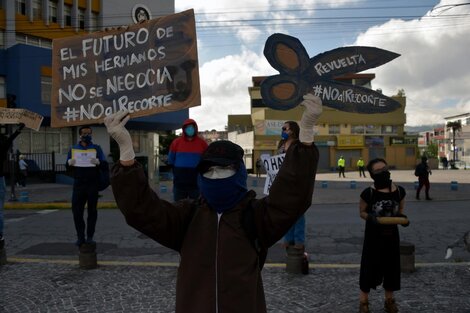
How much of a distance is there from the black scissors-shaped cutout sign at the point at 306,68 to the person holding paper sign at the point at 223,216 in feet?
5.40

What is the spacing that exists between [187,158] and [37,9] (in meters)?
28.0

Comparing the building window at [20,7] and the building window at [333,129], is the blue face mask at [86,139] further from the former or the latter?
the building window at [333,129]

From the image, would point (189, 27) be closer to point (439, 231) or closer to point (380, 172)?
point (380, 172)

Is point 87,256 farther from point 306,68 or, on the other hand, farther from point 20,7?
point 20,7

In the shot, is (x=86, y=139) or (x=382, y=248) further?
(x=86, y=139)

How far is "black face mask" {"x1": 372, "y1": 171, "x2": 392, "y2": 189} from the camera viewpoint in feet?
14.3

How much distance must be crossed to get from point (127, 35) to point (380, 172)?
109 inches

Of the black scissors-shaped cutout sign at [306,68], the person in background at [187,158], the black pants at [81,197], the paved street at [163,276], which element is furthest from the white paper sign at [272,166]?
the black pants at [81,197]

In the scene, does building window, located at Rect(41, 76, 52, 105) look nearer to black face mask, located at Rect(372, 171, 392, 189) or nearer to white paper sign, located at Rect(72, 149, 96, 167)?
white paper sign, located at Rect(72, 149, 96, 167)

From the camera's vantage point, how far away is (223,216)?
2.13m

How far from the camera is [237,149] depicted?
7.06 feet

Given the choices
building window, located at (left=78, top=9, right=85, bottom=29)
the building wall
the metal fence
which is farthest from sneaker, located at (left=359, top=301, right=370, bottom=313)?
building window, located at (left=78, top=9, right=85, bottom=29)

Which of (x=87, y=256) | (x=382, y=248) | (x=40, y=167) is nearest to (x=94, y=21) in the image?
(x=40, y=167)

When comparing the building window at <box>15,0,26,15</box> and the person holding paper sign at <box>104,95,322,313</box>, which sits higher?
the building window at <box>15,0,26,15</box>
